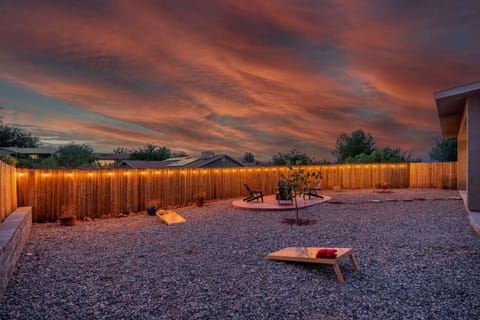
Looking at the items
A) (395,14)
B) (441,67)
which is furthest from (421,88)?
(395,14)

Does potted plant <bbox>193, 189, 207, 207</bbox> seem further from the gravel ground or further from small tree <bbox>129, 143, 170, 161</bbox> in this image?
small tree <bbox>129, 143, 170, 161</bbox>

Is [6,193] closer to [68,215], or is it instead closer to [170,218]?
[68,215]

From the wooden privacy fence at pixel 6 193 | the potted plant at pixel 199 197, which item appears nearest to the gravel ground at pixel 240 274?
the wooden privacy fence at pixel 6 193

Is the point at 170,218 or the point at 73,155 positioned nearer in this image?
the point at 170,218

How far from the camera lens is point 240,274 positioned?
428cm

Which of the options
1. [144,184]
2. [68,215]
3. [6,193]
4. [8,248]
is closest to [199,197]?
[144,184]

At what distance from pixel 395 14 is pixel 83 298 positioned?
10.8 meters

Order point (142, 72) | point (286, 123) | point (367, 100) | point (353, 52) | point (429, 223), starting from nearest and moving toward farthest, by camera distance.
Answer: point (429, 223), point (353, 52), point (142, 72), point (367, 100), point (286, 123)

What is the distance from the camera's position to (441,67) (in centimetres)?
1164

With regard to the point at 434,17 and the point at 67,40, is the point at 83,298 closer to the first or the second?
the point at 67,40

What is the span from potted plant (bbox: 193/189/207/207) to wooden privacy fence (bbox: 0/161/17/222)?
5.76 metres

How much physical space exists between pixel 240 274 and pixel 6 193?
5.29m

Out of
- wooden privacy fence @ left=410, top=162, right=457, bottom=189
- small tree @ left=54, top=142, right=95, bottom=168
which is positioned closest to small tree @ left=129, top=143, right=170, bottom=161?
small tree @ left=54, top=142, right=95, bottom=168

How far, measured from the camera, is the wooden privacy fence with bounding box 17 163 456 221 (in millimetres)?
8492
